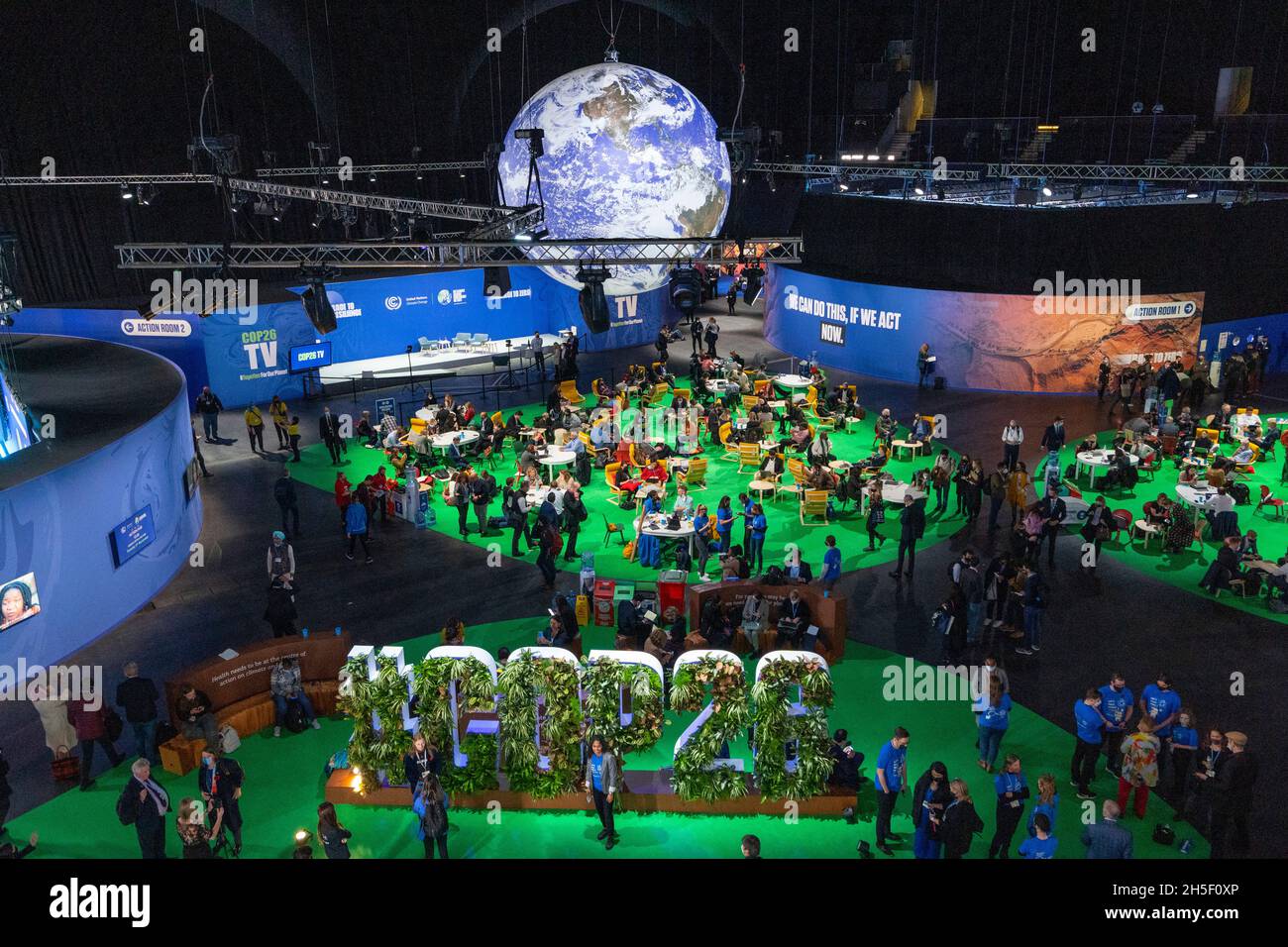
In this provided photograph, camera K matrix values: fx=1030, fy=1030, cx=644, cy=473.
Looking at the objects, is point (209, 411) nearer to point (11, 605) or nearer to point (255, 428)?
point (255, 428)

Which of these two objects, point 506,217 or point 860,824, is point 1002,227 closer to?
point 506,217

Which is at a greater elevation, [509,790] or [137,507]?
[137,507]

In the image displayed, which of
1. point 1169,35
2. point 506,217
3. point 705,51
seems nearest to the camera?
point 506,217

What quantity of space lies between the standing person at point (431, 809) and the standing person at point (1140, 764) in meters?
5.99

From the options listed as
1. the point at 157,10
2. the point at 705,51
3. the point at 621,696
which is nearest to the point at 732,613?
the point at 621,696

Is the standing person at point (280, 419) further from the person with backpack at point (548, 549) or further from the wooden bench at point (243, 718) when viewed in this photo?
the wooden bench at point (243, 718)

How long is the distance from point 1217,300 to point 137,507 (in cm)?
2503

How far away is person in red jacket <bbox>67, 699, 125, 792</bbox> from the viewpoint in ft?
33.0

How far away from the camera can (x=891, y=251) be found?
28016 millimetres

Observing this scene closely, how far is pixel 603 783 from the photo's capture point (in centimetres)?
912

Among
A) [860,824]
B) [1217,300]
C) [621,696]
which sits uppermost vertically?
[1217,300]

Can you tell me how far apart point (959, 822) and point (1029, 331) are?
773 inches

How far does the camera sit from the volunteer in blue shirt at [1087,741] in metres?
9.68

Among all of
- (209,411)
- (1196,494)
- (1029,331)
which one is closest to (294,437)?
(209,411)
